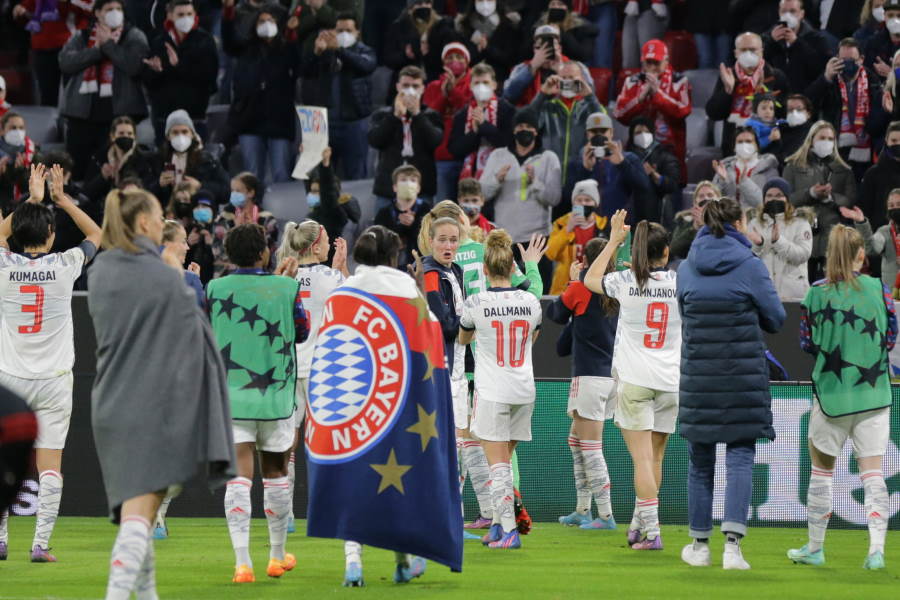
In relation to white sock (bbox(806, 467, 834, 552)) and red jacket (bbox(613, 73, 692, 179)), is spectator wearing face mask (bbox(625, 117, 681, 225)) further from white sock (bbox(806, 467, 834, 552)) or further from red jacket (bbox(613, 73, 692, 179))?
white sock (bbox(806, 467, 834, 552))

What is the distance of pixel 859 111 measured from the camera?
16500mm

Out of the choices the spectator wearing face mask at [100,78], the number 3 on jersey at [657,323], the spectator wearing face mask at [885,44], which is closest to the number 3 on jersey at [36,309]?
the number 3 on jersey at [657,323]

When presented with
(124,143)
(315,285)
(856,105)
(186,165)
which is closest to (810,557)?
(315,285)

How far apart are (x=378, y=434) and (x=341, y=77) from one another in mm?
10026

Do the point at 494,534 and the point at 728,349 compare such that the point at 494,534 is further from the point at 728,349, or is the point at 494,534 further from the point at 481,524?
the point at 728,349

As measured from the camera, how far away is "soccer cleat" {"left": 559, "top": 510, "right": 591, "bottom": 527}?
40.8ft

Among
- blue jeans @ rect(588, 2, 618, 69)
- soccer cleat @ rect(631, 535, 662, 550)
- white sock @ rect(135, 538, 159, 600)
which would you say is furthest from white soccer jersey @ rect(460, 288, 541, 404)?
blue jeans @ rect(588, 2, 618, 69)

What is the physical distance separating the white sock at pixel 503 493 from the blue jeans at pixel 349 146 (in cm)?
820

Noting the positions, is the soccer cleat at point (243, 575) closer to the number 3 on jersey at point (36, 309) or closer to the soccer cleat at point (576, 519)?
the number 3 on jersey at point (36, 309)

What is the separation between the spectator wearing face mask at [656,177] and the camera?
15.7 metres

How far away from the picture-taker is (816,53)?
17.5 metres

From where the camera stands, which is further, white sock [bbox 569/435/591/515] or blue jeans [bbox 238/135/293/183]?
blue jeans [bbox 238/135/293/183]

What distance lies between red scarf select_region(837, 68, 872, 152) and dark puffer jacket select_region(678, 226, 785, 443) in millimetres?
7749

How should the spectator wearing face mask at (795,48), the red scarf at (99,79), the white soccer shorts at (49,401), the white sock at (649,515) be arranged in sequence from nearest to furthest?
the white soccer shorts at (49,401) < the white sock at (649,515) < the spectator wearing face mask at (795,48) < the red scarf at (99,79)
